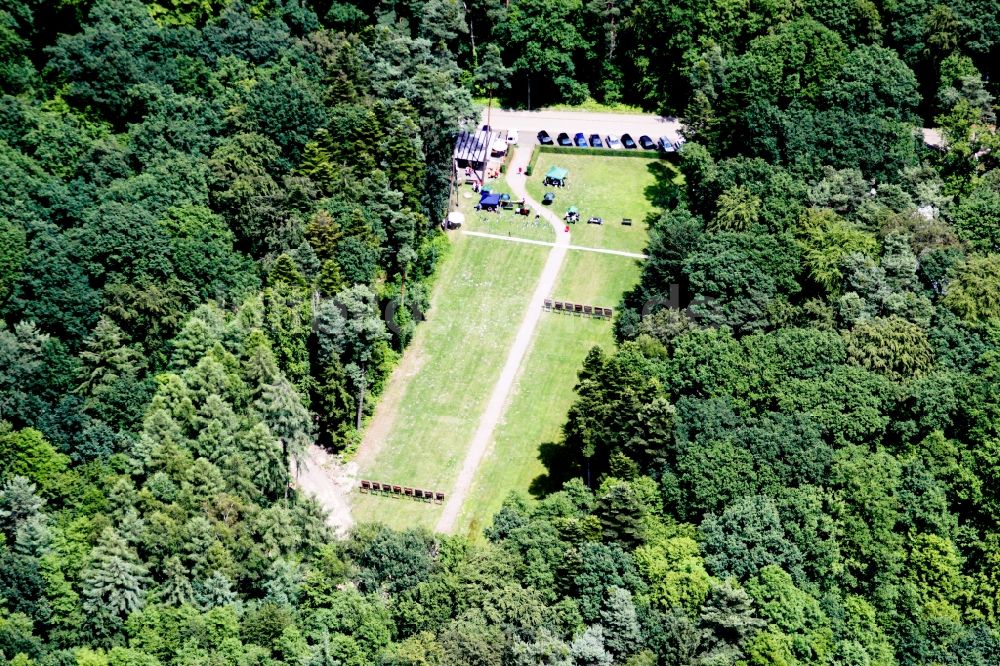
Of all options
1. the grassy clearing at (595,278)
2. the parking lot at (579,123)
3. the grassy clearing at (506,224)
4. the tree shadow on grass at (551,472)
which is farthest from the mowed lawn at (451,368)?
the parking lot at (579,123)

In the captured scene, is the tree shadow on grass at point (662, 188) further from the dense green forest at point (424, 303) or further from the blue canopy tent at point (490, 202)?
the blue canopy tent at point (490, 202)

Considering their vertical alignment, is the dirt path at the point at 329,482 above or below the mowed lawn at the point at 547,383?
below

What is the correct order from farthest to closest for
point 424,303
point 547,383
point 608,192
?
1. point 608,192
2. point 424,303
3. point 547,383

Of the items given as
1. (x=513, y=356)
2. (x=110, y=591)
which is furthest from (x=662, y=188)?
(x=110, y=591)

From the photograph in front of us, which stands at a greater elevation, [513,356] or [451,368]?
[513,356]

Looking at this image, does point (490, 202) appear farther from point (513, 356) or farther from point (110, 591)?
point (110, 591)

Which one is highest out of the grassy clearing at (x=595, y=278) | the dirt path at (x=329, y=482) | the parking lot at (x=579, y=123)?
the parking lot at (x=579, y=123)

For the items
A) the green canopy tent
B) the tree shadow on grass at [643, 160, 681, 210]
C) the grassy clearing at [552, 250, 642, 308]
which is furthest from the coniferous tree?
the tree shadow on grass at [643, 160, 681, 210]

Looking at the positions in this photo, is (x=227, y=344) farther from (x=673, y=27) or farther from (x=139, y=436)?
(x=673, y=27)
